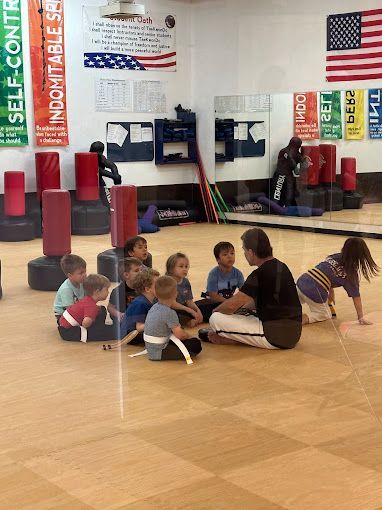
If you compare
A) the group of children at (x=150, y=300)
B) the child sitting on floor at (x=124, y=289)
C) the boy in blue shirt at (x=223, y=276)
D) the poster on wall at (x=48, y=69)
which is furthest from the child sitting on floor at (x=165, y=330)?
the poster on wall at (x=48, y=69)

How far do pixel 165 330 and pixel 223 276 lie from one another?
0.38 metres

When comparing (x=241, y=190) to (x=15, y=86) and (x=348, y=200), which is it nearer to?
(x=348, y=200)

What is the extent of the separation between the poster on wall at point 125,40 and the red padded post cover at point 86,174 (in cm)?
38

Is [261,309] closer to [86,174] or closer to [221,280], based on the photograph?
[221,280]

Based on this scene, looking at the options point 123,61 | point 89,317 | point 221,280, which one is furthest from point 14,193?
point 221,280

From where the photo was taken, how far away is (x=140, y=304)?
4.08 m

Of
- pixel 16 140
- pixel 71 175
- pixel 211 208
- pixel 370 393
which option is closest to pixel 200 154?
pixel 211 208

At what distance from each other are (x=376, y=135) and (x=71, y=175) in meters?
1.26

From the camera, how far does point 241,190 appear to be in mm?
3510

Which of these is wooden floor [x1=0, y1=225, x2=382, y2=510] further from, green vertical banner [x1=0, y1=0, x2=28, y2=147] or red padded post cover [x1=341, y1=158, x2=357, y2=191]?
green vertical banner [x1=0, y1=0, x2=28, y2=147]

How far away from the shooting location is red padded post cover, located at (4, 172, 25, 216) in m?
3.62


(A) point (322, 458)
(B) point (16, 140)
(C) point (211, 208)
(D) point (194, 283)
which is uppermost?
(B) point (16, 140)

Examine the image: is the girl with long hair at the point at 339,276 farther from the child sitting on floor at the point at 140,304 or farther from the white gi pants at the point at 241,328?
the child sitting on floor at the point at 140,304

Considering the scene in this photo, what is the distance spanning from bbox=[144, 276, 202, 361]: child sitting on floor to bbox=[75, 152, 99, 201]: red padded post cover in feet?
1.93
